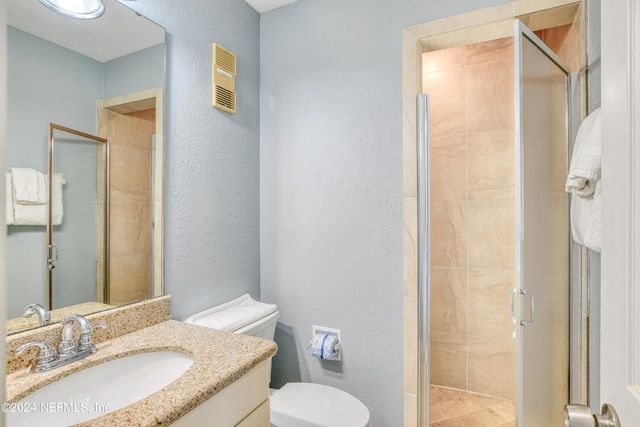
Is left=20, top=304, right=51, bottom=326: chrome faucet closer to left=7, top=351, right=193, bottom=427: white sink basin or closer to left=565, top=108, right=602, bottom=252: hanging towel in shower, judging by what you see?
left=7, top=351, right=193, bottom=427: white sink basin

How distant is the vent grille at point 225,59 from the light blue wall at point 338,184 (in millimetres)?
248

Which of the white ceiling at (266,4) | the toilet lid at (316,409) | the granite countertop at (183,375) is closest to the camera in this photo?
the granite countertop at (183,375)

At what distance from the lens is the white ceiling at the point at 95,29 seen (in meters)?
0.98

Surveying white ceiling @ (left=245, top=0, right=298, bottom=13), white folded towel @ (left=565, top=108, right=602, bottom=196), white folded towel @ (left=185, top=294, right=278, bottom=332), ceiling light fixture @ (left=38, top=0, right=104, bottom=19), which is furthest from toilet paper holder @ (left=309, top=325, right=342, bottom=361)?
white ceiling @ (left=245, top=0, right=298, bottom=13)

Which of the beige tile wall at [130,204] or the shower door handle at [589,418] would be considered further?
the beige tile wall at [130,204]

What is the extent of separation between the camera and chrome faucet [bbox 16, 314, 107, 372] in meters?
0.89

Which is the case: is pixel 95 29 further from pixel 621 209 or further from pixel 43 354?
pixel 621 209

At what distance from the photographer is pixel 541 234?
48.2 inches

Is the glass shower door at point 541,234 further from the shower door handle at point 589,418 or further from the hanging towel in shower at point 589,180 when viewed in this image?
the shower door handle at point 589,418

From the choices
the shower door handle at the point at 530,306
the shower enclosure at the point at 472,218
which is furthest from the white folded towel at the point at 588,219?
the shower enclosure at the point at 472,218

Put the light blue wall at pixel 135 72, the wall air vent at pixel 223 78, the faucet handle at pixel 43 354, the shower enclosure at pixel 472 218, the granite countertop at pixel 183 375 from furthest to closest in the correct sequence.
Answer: the shower enclosure at pixel 472 218 → the wall air vent at pixel 223 78 → the light blue wall at pixel 135 72 → the faucet handle at pixel 43 354 → the granite countertop at pixel 183 375

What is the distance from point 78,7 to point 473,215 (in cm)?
225

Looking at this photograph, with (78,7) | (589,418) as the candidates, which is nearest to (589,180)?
(589,418)

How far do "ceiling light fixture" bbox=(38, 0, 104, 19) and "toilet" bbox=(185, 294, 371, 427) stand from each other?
3.89 ft
